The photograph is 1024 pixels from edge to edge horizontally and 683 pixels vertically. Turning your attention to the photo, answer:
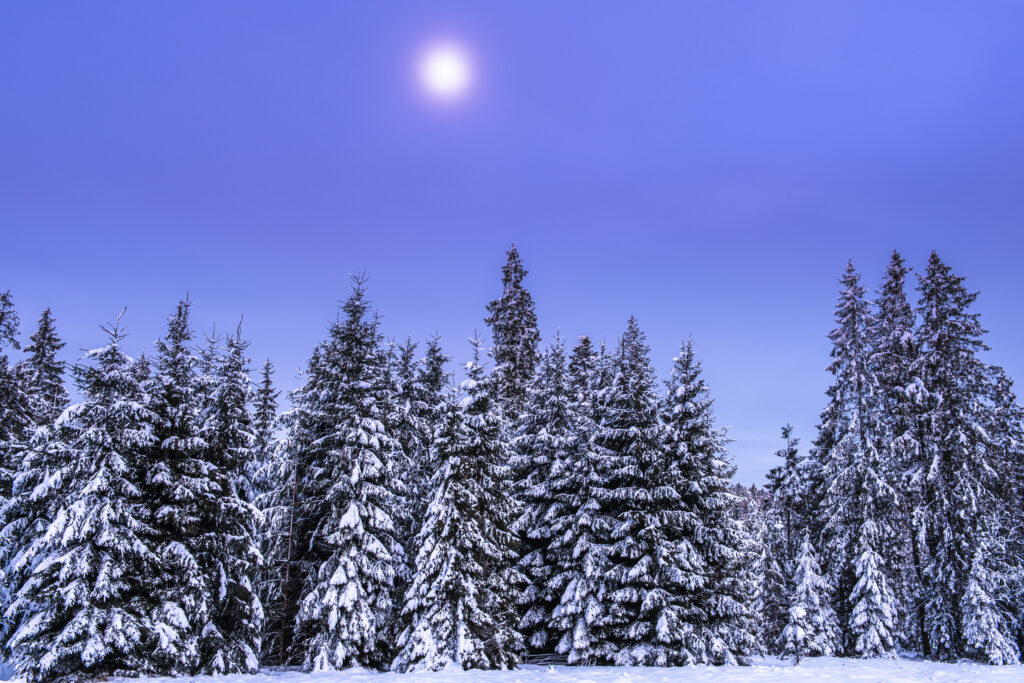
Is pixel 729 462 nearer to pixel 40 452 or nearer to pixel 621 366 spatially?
pixel 621 366

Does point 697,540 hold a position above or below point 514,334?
below

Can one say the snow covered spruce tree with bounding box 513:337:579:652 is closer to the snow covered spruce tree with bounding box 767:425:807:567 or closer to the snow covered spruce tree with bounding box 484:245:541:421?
the snow covered spruce tree with bounding box 484:245:541:421

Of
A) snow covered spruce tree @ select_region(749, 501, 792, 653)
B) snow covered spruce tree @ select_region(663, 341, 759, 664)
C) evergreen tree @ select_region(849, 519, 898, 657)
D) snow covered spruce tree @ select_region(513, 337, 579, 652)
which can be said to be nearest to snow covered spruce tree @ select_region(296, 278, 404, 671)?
snow covered spruce tree @ select_region(513, 337, 579, 652)

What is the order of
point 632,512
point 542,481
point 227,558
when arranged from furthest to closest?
point 542,481, point 632,512, point 227,558

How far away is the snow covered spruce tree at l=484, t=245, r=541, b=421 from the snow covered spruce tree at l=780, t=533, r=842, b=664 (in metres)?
18.0

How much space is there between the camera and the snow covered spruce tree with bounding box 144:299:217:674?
1798cm

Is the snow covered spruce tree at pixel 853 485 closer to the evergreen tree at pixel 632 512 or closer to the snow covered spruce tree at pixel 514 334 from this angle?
the evergreen tree at pixel 632 512

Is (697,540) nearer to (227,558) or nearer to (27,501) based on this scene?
(227,558)

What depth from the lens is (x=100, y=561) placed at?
17.2 meters

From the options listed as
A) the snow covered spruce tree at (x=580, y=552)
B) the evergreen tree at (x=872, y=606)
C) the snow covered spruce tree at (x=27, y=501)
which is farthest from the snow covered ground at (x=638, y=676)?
the evergreen tree at (x=872, y=606)

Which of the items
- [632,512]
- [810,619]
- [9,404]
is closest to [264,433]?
[9,404]

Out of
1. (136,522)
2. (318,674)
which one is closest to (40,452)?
(136,522)

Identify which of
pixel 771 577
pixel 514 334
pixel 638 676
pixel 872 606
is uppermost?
pixel 514 334

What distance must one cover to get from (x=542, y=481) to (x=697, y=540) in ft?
23.2
